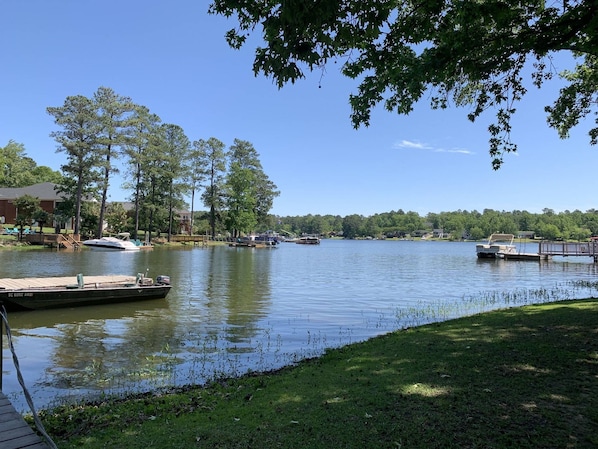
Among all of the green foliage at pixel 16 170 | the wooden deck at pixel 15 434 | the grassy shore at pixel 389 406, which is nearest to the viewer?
the wooden deck at pixel 15 434

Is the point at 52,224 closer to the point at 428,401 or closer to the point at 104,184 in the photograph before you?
the point at 104,184

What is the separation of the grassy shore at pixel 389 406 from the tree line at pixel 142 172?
49.5m

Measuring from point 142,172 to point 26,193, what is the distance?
18.6 metres

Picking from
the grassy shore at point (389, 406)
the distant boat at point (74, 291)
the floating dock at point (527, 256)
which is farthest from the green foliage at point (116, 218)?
the grassy shore at point (389, 406)

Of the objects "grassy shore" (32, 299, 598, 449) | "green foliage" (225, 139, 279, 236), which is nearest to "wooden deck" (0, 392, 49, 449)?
"grassy shore" (32, 299, 598, 449)

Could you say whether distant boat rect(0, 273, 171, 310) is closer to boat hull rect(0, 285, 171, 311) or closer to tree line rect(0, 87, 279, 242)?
boat hull rect(0, 285, 171, 311)

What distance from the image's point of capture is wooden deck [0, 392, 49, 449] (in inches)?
160

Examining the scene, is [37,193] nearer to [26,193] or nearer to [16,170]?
[26,193]

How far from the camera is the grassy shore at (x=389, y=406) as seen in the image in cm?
420

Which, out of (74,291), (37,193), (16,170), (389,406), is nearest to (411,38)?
(389,406)

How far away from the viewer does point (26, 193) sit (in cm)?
6238

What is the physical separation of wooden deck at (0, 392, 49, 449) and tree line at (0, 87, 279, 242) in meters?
49.7

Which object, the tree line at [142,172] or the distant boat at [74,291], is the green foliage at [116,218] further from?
the distant boat at [74,291]

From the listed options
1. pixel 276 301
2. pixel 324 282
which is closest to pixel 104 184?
pixel 324 282
